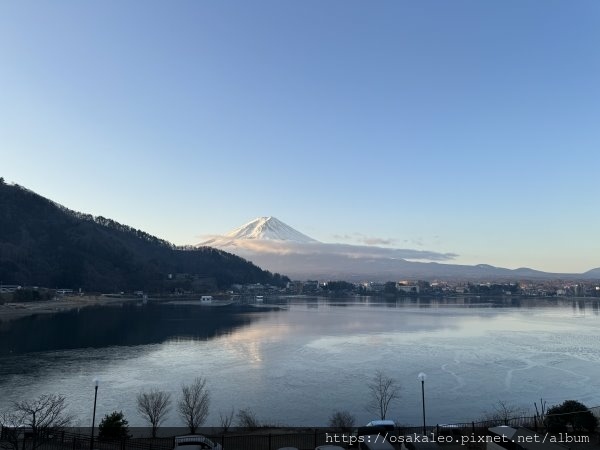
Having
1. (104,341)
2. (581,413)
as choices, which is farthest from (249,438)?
(104,341)

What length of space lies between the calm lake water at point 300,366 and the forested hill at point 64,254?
43.7 m

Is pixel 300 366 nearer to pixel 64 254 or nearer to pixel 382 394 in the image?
pixel 382 394

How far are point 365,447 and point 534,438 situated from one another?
2166 mm

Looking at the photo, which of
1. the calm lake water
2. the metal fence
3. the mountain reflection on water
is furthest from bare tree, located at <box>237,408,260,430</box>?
the mountain reflection on water

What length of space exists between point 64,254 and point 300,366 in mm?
75600

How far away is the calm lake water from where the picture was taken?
48.4 feet

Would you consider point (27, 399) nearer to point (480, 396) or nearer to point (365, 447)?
point (365, 447)

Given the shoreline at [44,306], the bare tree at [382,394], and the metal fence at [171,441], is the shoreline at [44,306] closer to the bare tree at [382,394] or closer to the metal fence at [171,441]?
the bare tree at [382,394]

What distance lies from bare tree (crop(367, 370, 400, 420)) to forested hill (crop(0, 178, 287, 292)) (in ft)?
226

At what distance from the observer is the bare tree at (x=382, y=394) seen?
1378 centimetres

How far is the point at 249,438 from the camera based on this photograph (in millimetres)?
9234

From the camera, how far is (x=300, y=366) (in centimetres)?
2108

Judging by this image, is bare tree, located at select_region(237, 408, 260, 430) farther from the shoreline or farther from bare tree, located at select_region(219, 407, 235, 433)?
the shoreline

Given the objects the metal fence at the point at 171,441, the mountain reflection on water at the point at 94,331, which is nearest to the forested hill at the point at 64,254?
the mountain reflection on water at the point at 94,331
